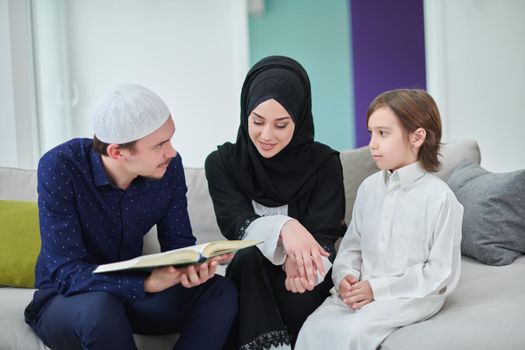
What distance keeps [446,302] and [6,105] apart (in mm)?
2749

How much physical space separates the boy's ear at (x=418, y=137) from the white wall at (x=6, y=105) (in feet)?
8.31

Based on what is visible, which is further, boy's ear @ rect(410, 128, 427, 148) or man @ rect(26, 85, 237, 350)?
boy's ear @ rect(410, 128, 427, 148)

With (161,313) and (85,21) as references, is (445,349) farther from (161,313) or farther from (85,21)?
(85,21)

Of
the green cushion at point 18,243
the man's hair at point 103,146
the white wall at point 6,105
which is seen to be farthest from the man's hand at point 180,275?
the white wall at point 6,105

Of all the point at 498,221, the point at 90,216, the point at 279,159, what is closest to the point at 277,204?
the point at 279,159

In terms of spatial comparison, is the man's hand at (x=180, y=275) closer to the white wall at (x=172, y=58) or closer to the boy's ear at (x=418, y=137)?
the boy's ear at (x=418, y=137)

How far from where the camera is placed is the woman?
5.77ft

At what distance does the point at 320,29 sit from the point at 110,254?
2881 millimetres

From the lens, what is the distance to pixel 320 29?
427 centimetres

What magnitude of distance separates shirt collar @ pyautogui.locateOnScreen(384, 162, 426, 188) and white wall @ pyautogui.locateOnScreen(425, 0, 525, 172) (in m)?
2.39

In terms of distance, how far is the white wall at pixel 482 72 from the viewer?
4.07 meters

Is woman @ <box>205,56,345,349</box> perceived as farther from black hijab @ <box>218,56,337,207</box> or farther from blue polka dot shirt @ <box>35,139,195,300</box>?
blue polka dot shirt @ <box>35,139,195,300</box>

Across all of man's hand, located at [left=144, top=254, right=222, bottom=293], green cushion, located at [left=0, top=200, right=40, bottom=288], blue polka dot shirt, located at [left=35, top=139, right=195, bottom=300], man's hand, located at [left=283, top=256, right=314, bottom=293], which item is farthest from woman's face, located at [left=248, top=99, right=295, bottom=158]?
green cushion, located at [left=0, top=200, right=40, bottom=288]

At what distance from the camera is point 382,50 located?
4.36 metres
